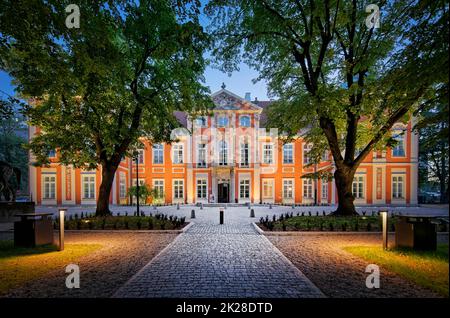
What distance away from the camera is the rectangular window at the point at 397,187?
2489 cm

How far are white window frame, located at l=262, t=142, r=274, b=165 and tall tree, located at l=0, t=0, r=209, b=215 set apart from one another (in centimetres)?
1591

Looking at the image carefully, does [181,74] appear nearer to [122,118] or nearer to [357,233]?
[122,118]

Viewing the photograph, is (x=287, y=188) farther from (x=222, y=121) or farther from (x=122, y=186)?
(x=122, y=186)

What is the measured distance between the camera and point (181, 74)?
10562mm

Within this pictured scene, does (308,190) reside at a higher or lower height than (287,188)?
lower

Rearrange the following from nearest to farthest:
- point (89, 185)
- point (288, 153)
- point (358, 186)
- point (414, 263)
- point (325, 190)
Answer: point (414, 263) < point (89, 185) < point (358, 186) < point (325, 190) < point (288, 153)

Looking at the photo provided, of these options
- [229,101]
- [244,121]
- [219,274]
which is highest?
[229,101]

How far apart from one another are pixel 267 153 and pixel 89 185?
65.6 ft

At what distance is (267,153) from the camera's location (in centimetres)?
2716

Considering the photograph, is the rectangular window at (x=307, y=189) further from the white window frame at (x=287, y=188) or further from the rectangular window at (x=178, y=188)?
the rectangular window at (x=178, y=188)

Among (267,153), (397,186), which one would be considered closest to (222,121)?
(267,153)

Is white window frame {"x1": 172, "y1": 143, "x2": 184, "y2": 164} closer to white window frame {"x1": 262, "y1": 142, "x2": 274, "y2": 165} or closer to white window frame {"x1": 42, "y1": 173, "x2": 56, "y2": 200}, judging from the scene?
white window frame {"x1": 262, "y1": 142, "x2": 274, "y2": 165}

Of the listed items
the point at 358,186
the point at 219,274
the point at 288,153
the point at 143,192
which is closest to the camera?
the point at 219,274

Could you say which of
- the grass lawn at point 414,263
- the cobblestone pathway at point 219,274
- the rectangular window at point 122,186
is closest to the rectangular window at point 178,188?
the rectangular window at point 122,186
